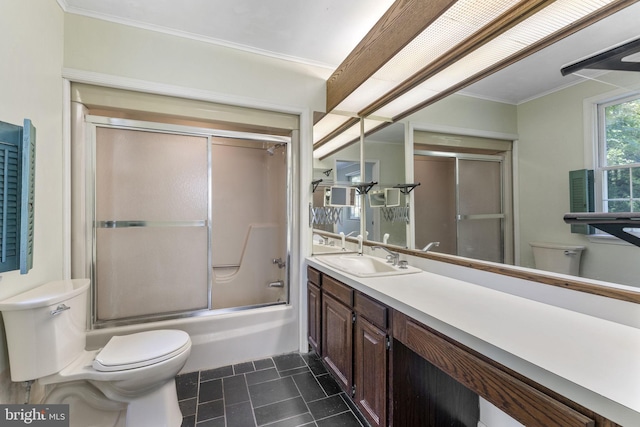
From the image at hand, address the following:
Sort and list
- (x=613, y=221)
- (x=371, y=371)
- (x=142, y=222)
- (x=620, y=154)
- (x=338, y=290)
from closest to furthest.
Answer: (x=613, y=221), (x=620, y=154), (x=371, y=371), (x=338, y=290), (x=142, y=222)

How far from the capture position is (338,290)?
1772mm

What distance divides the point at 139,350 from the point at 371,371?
4.15ft

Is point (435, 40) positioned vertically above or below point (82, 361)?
above

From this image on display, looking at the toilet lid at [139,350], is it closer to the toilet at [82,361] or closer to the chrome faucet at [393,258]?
the toilet at [82,361]

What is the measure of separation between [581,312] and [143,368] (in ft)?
6.53

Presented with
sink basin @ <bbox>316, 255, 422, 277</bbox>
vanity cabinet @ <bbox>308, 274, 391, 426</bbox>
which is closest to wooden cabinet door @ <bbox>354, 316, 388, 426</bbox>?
vanity cabinet @ <bbox>308, 274, 391, 426</bbox>

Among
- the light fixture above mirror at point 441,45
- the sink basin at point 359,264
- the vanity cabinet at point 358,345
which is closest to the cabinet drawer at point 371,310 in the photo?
the vanity cabinet at point 358,345

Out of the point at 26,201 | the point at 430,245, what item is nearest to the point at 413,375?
the point at 430,245

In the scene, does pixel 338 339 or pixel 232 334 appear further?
pixel 232 334

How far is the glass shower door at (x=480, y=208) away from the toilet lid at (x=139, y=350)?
1.74 meters

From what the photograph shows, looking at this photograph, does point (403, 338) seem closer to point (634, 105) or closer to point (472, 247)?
point (472, 247)

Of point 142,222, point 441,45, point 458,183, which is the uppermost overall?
point 441,45

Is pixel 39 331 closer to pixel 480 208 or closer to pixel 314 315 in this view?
pixel 314 315

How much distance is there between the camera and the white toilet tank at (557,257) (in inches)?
42.8
